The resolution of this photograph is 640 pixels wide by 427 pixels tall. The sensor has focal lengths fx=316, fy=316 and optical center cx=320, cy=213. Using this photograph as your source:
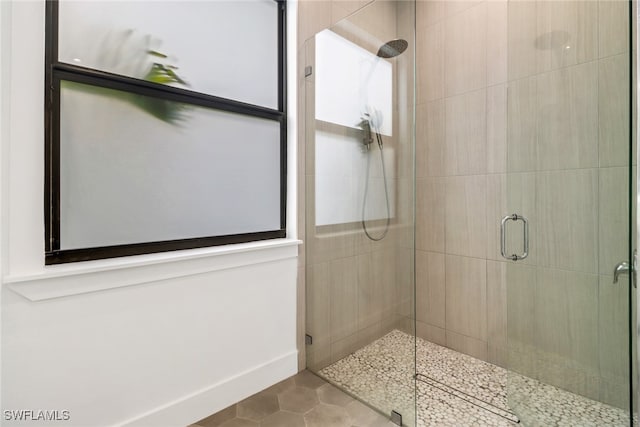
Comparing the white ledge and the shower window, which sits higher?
the shower window

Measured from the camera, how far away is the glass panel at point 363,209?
1.59 meters

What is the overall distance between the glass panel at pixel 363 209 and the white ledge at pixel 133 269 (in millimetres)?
418

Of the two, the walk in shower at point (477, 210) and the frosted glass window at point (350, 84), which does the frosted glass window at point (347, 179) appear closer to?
the walk in shower at point (477, 210)

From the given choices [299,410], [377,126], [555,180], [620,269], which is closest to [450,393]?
[299,410]

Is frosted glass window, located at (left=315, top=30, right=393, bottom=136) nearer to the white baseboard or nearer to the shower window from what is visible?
the shower window

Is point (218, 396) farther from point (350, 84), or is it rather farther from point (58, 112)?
point (350, 84)

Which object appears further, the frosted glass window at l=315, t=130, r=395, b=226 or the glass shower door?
the frosted glass window at l=315, t=130, r=395, b=226

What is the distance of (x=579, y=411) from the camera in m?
1.36

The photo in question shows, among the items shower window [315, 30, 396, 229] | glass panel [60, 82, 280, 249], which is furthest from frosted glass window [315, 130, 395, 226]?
glass panel [60, 82, 280, 249]

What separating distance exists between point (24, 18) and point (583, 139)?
2.24 m

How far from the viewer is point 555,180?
1.44 metres

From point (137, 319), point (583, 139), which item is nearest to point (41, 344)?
point (137, 319)

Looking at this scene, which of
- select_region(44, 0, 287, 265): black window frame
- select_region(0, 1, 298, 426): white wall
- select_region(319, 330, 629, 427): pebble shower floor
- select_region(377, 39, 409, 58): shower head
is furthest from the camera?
select_region(377, 39, 409, 58): shower head

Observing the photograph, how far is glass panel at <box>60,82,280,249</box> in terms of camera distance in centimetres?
133
